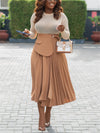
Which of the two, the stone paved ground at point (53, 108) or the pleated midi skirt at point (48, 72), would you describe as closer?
the pleated midi skirt at point (48, 72)

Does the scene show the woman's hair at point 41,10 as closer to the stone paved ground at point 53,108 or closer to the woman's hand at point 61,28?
the woman's hand at point 61,28

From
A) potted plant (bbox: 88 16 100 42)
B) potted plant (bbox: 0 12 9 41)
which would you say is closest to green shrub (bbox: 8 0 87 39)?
potted plant (bbox: 0 12 9 41)

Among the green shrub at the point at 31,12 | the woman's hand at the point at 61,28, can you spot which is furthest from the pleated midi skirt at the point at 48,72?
the green shrub at the point at 31,12

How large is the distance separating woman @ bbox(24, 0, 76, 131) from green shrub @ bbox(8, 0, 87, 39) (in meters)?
15.0

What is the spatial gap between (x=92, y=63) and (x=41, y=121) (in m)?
6.71

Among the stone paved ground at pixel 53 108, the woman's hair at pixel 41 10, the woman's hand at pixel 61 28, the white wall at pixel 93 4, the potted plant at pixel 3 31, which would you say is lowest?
the stone paved ground at pixel 53 108

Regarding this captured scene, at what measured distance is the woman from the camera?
352cm

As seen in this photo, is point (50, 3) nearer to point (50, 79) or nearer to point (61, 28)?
point (61, 28)

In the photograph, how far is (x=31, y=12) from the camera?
59.8 ft

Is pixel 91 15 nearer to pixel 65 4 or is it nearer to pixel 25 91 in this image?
pixel 65 4

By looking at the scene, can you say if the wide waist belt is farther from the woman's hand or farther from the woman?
the woman's hand

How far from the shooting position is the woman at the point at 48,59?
139 inches

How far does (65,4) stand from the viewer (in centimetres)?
1828

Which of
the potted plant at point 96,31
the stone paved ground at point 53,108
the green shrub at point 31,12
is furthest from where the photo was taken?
the potted plant at point 96,31
